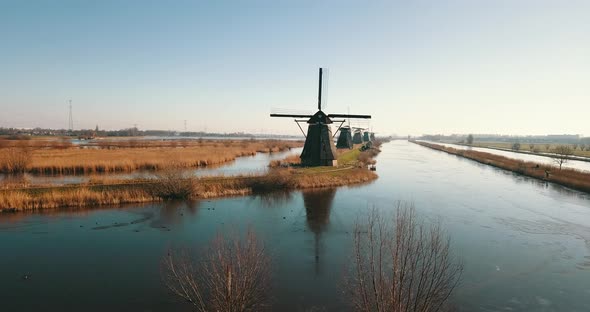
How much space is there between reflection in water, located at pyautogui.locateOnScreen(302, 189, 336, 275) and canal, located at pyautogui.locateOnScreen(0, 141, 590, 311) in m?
0.07

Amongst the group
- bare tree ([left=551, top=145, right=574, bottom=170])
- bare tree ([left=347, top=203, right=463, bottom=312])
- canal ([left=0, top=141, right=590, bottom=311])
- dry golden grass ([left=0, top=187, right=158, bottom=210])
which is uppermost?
bare tree ([left=551, top=145, right=574, bottom=170])

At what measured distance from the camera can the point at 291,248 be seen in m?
13.3

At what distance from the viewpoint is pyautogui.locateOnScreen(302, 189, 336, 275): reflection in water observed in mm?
14372

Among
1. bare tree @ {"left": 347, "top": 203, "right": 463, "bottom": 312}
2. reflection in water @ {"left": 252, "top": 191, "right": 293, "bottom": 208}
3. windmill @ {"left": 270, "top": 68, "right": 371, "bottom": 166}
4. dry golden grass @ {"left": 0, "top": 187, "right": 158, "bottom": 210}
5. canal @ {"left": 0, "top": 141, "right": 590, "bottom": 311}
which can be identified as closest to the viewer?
bare tree @ {"left": 347, "top": 203, "right": 463, "bottom": 312}

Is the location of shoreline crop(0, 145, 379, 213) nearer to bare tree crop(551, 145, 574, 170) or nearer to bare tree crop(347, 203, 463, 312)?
bare tree crop(347, 203, 463, 312)

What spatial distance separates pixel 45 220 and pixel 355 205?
1758 cm

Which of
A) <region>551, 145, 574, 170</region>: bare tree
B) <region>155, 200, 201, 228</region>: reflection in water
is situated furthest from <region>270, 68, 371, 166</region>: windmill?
<region>551, 145, 574, 170</region>: bare tree

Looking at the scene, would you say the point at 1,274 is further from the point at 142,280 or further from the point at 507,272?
the point at 507,272

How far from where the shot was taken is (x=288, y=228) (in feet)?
53.2

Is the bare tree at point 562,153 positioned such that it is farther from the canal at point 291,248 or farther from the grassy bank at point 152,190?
the grassy bank at point 152,190

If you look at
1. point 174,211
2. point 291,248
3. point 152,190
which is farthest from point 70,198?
point 291,248

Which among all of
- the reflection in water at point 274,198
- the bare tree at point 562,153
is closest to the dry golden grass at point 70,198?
the reflection in water at point 274,198

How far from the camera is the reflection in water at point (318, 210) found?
566 inches

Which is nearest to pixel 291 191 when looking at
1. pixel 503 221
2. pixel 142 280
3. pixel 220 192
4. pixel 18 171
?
pixel 220 192
